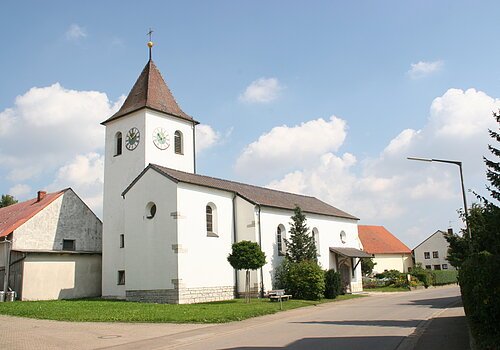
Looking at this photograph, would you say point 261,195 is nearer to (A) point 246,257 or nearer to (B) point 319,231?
(B) point 319,231

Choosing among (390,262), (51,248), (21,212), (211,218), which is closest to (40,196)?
(21,212)

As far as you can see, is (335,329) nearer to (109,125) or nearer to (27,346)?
(27,346)

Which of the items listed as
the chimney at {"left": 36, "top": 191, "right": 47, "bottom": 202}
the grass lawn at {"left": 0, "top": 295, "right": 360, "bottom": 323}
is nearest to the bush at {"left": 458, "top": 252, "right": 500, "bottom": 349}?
the grass lawn at {"left": 0, "top": 295, "right": 360, "bottom": 323}

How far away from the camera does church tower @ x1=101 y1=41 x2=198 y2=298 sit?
107 ft

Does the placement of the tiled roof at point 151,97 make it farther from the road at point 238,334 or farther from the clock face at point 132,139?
the road at point 238,334

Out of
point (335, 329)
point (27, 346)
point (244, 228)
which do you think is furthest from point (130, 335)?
point (244, 228)

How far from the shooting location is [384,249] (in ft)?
211

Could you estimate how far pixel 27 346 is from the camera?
497 inches

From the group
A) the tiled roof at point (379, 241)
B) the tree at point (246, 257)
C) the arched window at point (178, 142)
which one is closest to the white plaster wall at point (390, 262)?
the tiled roof at point (379, 241)

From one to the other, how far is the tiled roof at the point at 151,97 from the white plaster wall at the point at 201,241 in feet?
29.3

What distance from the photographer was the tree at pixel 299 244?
103 ft

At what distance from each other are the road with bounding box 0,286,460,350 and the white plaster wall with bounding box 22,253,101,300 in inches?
447

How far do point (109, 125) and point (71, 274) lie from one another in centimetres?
1160

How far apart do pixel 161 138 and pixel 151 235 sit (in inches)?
352
